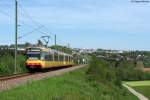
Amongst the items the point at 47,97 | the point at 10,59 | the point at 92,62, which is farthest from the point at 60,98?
the point at 92,62

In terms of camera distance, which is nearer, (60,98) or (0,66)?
(60,98)

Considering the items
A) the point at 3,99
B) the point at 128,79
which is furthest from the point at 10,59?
the point at 128,79

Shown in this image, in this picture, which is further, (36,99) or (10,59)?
(10,59)

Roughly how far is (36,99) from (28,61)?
126ft

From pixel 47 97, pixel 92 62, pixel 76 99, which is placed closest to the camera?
pixel 47 97

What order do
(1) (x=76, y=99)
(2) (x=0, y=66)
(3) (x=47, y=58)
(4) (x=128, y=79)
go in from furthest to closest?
(4) (x=128, y=79) < (3) (x=47, y=58) < (2) (x=0, y=66) < (1) (x=76, y=99)

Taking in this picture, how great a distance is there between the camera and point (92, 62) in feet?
254

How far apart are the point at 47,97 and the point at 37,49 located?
37057 millimetres

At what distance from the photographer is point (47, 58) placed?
212ft

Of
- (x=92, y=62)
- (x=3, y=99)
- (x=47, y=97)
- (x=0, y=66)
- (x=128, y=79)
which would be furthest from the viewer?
(x=128, y=79)

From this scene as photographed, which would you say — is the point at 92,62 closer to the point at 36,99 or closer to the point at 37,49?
the point at 37,49

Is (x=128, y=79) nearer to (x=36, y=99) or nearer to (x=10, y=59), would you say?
(x=10, y=59)

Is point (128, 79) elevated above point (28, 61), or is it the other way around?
point (28, 61)

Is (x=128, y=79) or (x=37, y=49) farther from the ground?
(x=37, y=49)
